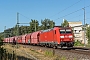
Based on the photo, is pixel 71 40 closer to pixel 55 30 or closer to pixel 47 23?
pixel 55 30

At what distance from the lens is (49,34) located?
139 feet

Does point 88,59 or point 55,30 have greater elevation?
point 55,30

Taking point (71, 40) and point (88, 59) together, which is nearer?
point (88, 59)

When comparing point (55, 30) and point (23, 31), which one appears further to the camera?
point (23, 31)

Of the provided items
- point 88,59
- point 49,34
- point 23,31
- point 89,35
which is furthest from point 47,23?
point 88,59

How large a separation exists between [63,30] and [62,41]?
1.95 metres

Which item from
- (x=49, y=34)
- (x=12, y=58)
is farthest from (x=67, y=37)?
(x=12, y=58)

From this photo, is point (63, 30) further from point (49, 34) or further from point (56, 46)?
point (49, 34)

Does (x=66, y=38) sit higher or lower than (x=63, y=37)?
lower

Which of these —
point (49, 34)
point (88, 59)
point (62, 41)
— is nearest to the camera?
point (88, 59)

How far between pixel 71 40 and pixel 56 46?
2.73m

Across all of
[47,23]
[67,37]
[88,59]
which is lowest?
[88,59]

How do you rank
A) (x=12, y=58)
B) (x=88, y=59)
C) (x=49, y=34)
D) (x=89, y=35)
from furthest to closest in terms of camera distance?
(x=89, y=35) → (x=49, y=34) → (x=88, y=59) → (x=12, y=58)

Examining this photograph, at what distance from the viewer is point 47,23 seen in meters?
140
